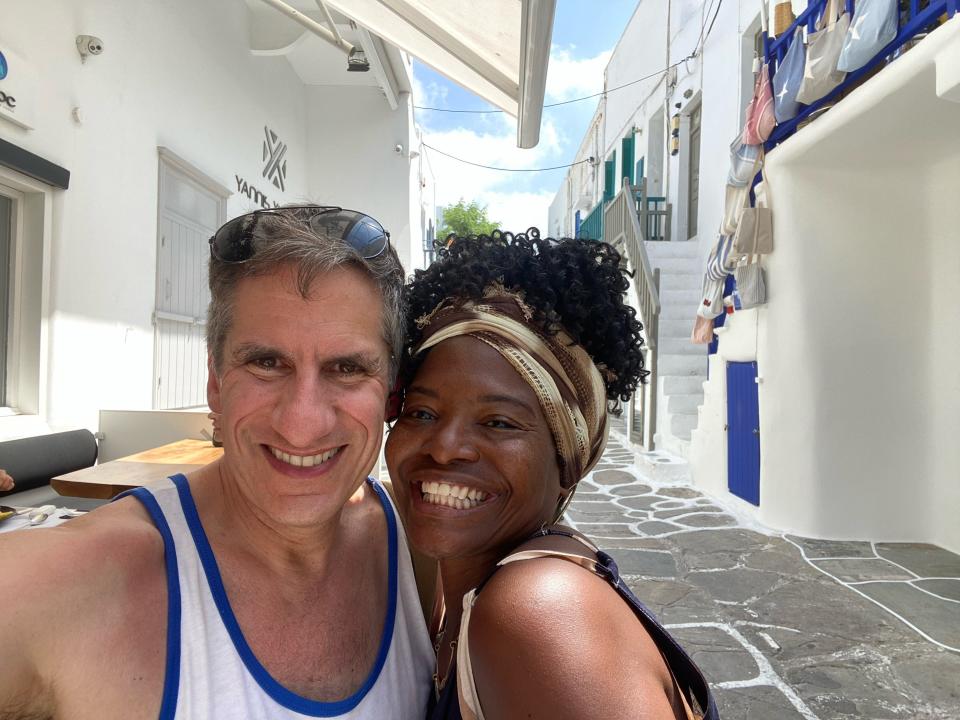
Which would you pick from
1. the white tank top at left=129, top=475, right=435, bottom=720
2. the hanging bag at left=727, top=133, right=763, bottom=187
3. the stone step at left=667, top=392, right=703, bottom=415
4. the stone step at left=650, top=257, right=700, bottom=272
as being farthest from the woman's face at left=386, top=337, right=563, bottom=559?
the stone step at left=650, top=257, right=700, bottom=272

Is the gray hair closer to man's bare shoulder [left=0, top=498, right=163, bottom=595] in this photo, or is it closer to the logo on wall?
man's bare shoulder [left=0, top=498, right=163, bottom=595]

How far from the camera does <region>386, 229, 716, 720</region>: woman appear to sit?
0.91 metres

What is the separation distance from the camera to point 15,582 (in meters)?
0.84

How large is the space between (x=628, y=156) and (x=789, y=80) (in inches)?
406

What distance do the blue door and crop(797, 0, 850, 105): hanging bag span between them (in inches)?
95.1

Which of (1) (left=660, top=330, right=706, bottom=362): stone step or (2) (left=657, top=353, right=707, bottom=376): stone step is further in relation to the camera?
(1) (left=660, top=330, right=706, bottom=362): stone step

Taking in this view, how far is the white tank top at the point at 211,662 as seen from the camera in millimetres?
938

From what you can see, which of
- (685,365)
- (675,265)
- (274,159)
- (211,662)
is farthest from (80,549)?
(675,265)

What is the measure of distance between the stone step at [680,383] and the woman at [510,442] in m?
7.18

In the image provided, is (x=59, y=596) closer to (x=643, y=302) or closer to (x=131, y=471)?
(x=131, y=471)

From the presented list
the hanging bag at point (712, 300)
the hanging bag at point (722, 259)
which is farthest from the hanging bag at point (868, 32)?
the hanging bag at point (712, 300)

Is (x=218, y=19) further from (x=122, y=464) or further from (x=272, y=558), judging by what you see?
(x=272, y=558)

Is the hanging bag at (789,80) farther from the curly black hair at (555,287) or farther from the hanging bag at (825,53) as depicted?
the curly black hair at (555,287)

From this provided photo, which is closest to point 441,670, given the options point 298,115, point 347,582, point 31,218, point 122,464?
point 347,582
